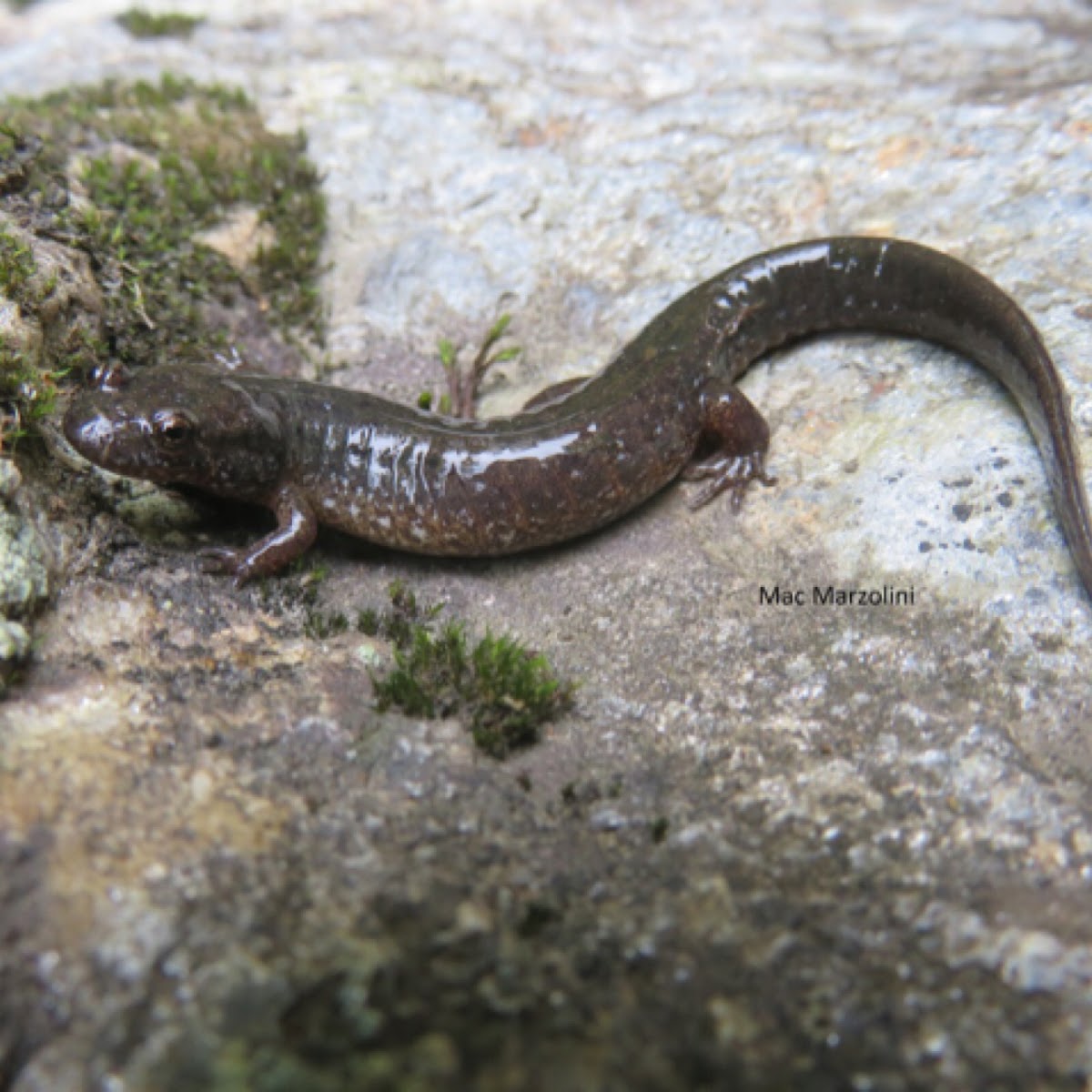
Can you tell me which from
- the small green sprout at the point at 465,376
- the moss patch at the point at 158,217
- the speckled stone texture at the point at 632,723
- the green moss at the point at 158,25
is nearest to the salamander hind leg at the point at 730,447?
the speckled stone texture at the point at 632,723

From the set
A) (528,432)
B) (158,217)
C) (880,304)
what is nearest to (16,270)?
(158,217)

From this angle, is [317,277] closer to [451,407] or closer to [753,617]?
[451,407]

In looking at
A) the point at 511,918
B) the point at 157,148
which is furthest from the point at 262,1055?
the point at 157,148

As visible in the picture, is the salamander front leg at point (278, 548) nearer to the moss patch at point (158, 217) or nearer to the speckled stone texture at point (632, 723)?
the speckled stone texture at point (632, 723)

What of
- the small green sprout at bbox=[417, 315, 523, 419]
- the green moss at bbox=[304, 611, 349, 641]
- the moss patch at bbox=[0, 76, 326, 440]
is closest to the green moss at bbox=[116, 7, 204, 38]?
the moss patch at bbox=[0, 76, 326, 440]

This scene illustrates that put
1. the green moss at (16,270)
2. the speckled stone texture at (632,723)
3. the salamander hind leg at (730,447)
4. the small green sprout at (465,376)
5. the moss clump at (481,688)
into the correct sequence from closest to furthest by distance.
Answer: the speckled stone texture at (632,723) → the moss clump at (481,688) → the green moss at (16,270) → the salamander hind leg at (730,447) → the small green sprout at (465,376)

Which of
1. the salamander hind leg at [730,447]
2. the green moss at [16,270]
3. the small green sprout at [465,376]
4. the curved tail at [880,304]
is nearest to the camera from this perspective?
the green moss at [16,270]

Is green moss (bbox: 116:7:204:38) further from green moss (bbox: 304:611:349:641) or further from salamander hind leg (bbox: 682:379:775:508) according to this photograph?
green moss (bbox: 304:611:349:641)
